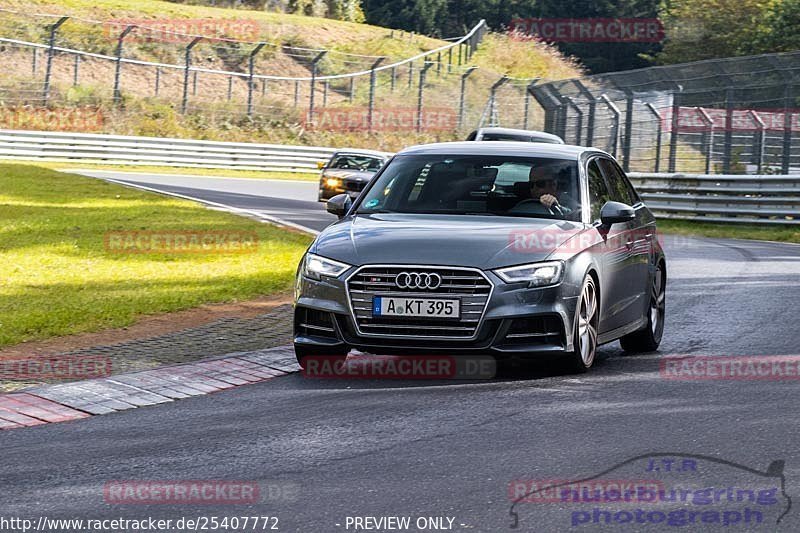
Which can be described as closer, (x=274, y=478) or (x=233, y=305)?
(x=274, y=478)

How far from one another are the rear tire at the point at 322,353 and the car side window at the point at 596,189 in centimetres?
210

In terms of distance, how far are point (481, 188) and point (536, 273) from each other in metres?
1.34

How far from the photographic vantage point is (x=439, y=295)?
26.9 feet

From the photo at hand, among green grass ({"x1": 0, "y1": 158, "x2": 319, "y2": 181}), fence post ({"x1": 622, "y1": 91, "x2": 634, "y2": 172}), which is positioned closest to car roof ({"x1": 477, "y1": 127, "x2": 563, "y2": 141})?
fence post ({"x1": 622, "y1": 91, "x2": 634, "y2": 172})

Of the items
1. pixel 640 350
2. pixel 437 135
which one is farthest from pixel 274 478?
pixel 437 135

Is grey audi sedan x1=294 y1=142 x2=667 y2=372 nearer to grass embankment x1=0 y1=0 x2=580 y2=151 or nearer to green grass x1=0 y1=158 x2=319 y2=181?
green grass x1=0 y1=158 x2=319 y2=181

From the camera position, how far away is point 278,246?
17.9 m

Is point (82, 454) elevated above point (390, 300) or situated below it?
below

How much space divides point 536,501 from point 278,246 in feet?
41.5

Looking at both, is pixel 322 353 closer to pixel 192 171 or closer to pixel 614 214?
pixel 614 214

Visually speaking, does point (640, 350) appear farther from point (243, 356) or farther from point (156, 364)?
point (156, 364)

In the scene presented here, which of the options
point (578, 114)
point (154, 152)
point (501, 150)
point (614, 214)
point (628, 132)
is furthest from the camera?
point (154, 152)

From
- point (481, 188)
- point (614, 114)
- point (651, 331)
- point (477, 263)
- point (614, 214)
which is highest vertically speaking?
point (614, 114)

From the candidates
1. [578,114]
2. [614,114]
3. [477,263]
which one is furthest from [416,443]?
[578,114]
